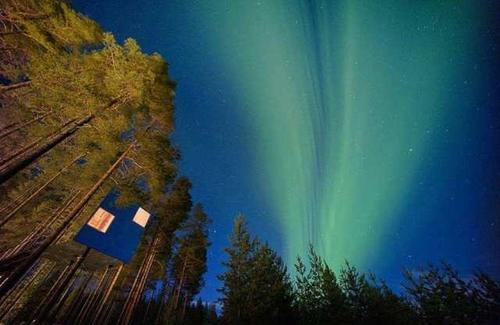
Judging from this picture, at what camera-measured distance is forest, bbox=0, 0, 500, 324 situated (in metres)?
8.58

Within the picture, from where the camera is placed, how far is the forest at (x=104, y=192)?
28.1 feet

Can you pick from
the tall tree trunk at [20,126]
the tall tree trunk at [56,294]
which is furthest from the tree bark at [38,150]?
the tall tree trunk at [56,294]

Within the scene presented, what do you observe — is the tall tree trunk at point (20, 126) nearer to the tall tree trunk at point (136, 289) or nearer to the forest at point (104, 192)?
the forest at point (104, 192)

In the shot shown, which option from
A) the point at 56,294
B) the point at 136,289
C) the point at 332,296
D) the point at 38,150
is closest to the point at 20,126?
the point at 38,150

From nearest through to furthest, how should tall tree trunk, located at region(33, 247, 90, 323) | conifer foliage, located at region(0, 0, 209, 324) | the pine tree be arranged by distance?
conifer foliage, located at region(0, 0, 209, 324) → tall tree trunk, located at region(33, 247, 90, 323) → the pine tree

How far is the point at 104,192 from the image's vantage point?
50.2 ft

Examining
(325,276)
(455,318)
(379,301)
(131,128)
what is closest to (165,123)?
(131,128)

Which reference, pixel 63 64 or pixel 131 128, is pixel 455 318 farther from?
pixel 63 64

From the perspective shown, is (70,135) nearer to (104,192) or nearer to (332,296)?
(104,192)

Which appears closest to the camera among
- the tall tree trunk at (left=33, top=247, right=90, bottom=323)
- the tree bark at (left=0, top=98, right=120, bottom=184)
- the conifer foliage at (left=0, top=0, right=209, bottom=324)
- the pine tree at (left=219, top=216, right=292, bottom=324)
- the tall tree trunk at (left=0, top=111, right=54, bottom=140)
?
the tree bark at (left=0, top=98, right=120, bottom=184)

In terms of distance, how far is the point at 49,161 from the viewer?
15828 millimetres

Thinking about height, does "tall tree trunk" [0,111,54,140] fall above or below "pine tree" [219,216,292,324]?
above

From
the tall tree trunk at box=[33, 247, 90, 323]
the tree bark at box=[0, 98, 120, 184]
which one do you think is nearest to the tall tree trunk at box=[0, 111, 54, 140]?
the tree bark at box=[0, 98, 120, 184]

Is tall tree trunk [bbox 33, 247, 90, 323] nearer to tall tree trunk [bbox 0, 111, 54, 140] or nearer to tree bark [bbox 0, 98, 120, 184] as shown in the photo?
tree bark [bbox 0, 98, 120, 184]
